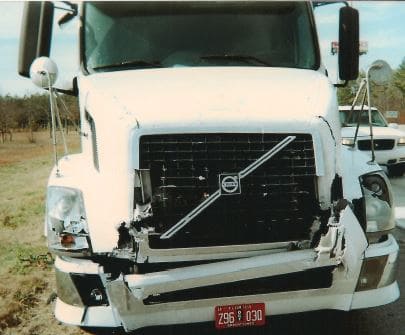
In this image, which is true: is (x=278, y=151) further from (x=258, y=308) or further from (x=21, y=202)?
(x=21, y=202)

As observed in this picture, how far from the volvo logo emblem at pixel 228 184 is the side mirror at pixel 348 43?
7.08 feet

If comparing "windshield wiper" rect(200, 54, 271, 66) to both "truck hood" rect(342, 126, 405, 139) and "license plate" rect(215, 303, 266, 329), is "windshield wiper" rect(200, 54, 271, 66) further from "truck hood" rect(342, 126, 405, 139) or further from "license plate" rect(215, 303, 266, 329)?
"truck hood" rect(342, 126, 405, 139)

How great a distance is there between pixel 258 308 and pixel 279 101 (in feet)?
4.36

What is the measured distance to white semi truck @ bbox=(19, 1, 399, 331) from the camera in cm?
315

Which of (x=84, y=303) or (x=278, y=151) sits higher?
(x=278, y=151)

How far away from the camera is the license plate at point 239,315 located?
10.8 feet

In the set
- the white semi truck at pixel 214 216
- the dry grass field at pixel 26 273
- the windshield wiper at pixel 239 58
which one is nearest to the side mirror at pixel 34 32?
the dry grass field at pixel 26 273

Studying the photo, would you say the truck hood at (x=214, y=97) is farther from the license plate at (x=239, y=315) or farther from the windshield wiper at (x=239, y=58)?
the license plate at (x=239, y=315)

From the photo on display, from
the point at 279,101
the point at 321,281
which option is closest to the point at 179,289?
the point at 321,281

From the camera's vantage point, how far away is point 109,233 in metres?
3.24

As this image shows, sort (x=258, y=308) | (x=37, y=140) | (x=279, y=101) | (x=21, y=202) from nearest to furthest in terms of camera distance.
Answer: (x=258, y=308)
(x=279, y=101)
(x=21, y=202)
(x=37, y=140)

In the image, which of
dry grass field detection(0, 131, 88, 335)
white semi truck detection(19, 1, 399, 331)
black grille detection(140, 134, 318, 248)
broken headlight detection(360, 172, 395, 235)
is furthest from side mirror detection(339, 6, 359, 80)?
dry grass field detection(0, 131, 88, 335)

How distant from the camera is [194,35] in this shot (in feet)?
14.9

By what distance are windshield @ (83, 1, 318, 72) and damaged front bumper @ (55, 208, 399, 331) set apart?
180 centimetres
